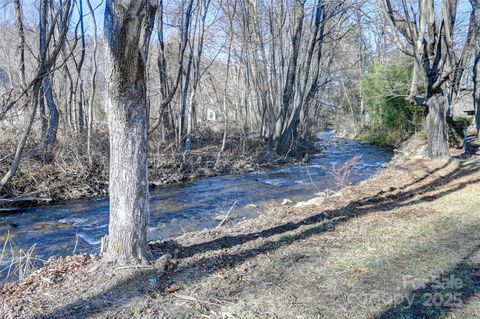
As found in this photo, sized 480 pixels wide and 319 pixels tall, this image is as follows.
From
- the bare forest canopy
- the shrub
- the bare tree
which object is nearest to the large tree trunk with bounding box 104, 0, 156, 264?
the bare forest canopy

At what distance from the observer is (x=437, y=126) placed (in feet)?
32.6

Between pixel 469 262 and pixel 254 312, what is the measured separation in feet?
7.78

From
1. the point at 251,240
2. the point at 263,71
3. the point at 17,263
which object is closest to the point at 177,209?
the point at 17,263

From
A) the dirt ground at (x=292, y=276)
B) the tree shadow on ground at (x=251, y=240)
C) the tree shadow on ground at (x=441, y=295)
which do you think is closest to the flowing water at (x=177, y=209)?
the dirt ground at (x=292, y=276)

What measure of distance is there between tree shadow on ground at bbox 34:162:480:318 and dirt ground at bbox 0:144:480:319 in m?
0.02

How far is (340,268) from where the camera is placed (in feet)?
12.0

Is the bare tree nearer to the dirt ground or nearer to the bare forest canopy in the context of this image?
the bare forest canopy

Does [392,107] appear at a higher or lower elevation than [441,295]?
higher

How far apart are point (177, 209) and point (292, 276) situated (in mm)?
5461

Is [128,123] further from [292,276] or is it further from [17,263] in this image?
[17,263]

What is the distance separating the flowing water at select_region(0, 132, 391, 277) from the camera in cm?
672

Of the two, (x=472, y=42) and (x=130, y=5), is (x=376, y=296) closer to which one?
(x=130, y=5)

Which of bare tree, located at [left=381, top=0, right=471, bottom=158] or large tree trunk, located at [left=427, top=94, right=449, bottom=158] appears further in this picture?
large tree trunk, located at [left=427, top=94, right=449, bottom=158]

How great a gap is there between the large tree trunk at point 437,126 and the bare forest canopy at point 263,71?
0.03 meters
